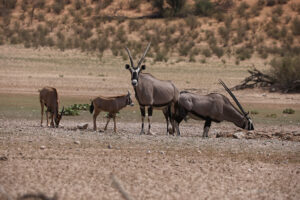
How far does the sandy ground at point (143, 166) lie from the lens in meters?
8.38

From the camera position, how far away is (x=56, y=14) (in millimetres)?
51500

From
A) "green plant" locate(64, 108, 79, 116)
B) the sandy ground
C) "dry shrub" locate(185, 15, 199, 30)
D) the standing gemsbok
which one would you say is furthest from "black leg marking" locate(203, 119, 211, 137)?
"dry shrub" locate(185, 15, 199, 30)

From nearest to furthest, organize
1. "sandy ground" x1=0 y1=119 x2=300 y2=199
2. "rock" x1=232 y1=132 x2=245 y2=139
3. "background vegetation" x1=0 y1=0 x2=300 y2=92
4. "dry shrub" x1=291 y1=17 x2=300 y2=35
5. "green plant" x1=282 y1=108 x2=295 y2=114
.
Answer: "sandy ground" x1=0 y1=119 x2=300 y2=199, "rock" x1=232 y1=132 x2=245 y2=139, "green plant" x1=282 y1=108 x2=295 y2=114, "background vegetation" x1=0 y1=0 x2=300 y2=92, "dry shrub" x1=291 y1=17 x2=300 y2=35

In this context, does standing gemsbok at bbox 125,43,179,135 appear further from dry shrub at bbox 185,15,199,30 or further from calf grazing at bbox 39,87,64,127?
dry shrub at bbox 185,15,199,30

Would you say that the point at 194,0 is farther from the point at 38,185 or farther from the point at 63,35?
the point at 38,185

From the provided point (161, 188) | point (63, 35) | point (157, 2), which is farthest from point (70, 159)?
point (157, 2)

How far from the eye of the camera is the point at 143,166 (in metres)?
9.71

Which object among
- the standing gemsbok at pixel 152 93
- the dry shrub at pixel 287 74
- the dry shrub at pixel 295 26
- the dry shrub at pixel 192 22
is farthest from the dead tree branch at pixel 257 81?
the dry shrub at pixel 192 22

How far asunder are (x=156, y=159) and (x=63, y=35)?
112 ft

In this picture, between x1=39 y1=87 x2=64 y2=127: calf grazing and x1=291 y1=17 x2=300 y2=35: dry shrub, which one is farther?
x1=291 y1=17 x2=300 y2=35: dry shrub

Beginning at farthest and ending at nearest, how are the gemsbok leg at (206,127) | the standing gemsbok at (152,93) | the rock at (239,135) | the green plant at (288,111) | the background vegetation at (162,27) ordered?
the background vegetation at (162,27) → the green plant at (288,111) → the standing gemsbok at (152,93) → the gemsbok leg at (206,127) → the rock at (239,135)

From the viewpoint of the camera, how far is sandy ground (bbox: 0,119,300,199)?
8.38 m

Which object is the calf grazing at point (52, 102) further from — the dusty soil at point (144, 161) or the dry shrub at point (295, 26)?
the dry shrub at point (295, 26)

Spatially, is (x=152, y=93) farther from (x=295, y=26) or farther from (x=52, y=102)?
(x=295, y=26)
